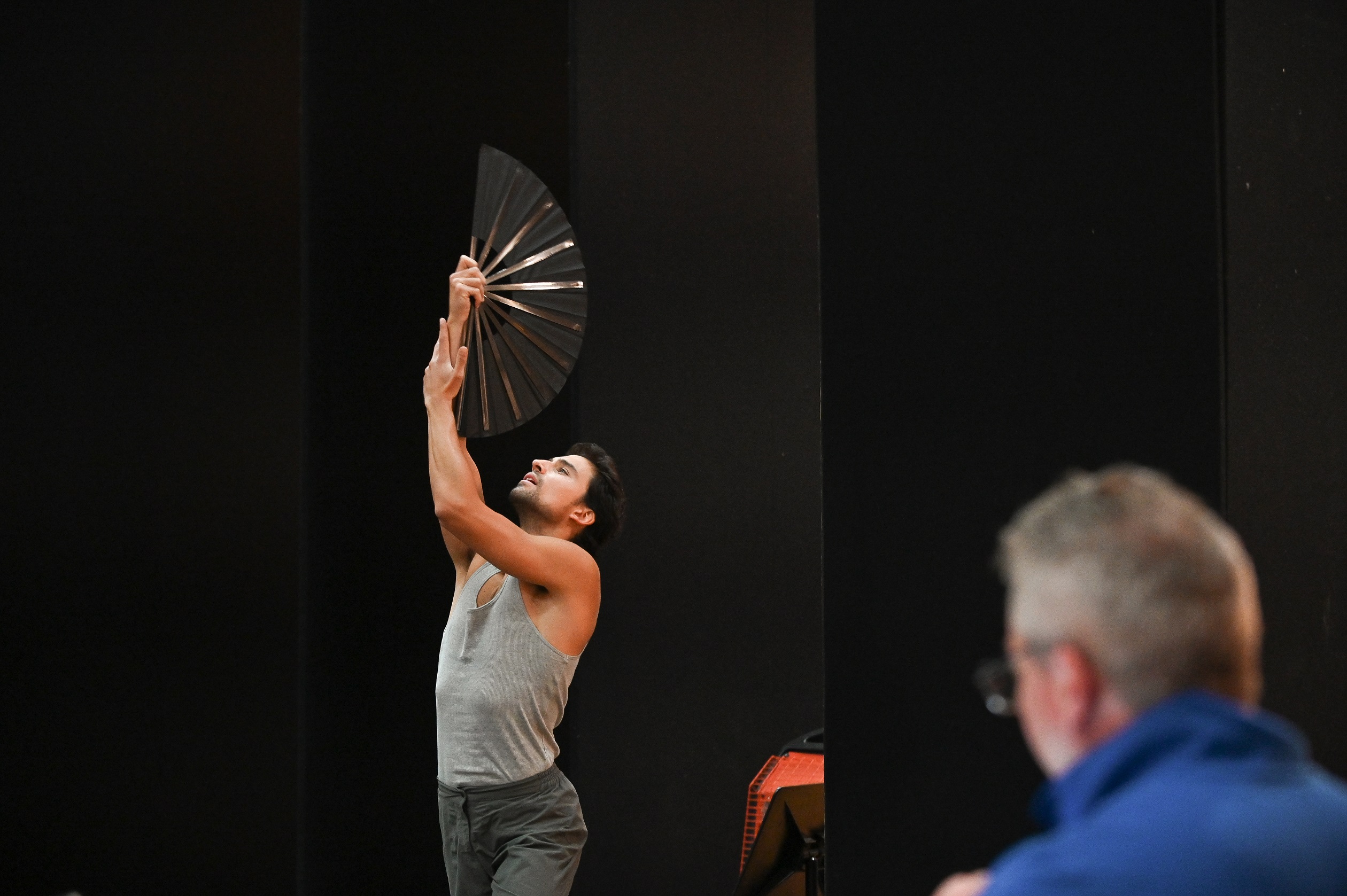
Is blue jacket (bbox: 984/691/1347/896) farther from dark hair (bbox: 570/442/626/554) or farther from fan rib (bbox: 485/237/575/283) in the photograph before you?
dark hair (bbox: 570/442/626/554)

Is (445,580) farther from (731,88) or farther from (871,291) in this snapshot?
(871,291)

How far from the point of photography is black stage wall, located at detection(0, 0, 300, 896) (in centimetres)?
354

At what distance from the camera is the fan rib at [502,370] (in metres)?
3.12

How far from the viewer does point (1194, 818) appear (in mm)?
880

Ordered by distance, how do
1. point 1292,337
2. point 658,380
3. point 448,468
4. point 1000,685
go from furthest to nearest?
1. point 658,380
2. point 448,468
3. point 1292,337
4. point 1000,685

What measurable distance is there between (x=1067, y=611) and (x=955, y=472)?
3.17ft

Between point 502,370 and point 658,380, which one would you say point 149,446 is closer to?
point 502,370

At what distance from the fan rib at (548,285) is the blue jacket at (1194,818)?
2.31m

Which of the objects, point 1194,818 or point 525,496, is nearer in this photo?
point 1194,818

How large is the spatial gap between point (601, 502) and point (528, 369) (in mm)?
445

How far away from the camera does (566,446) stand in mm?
4336

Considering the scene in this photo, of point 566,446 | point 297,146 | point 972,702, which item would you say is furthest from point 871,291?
point 297,146

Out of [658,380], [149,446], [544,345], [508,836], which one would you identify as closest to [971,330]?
[544,345]

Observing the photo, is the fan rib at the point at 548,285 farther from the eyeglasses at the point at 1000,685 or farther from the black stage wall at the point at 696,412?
the eyeglasses at the point at 1000,685
